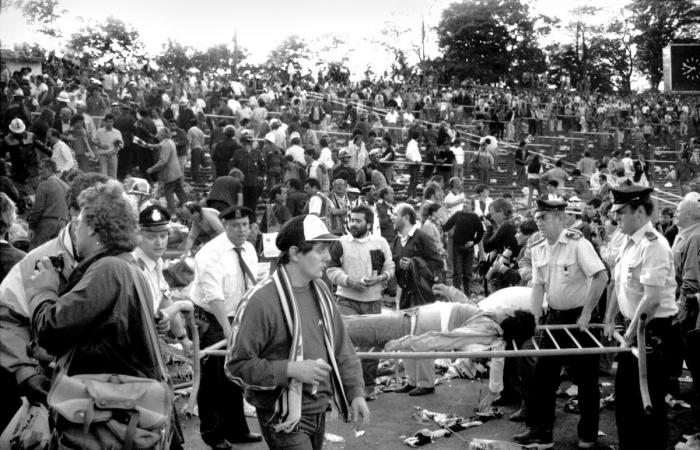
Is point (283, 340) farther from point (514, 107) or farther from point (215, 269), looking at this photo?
point (514, 107)

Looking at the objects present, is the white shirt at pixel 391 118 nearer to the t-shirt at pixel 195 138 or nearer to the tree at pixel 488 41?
the t-shirt at pixel 195 138

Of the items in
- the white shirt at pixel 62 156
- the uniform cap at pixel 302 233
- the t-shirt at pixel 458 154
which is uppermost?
the white shirt at pixel 62 156

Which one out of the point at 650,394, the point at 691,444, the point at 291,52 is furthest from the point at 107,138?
the point at 291,52

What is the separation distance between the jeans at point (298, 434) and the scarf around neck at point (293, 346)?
4 centimetres

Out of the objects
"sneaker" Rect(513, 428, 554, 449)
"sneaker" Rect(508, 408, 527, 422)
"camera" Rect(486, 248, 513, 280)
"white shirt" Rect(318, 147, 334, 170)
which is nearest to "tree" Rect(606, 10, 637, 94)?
"white shirt" Rect(318, 147, 334, 170)

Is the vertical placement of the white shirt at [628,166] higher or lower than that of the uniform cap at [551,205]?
lower

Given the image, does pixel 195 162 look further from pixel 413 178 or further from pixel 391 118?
pixel 391 118

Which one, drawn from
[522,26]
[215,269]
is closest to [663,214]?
[215,269]

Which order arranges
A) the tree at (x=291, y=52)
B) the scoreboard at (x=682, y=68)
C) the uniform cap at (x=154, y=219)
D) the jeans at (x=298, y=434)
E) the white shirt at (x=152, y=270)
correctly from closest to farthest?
the jeans at (x=298, y=434) → the white shirt at (x=152, y=270) → the uniform cap at (x=154, y=219) → the scoreboard at (x=682, y=68) → the tree at (x=291, y=52)

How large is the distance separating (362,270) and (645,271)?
9.30 feet

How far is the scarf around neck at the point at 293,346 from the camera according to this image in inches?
151

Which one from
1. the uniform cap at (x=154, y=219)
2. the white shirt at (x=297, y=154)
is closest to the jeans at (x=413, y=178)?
the white shirt at (x=297, y=154)

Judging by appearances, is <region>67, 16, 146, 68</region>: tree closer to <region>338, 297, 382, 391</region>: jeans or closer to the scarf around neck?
<region>338, 297, 382, 391</region>: jeans

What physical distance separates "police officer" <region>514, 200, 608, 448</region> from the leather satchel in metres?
3.77
